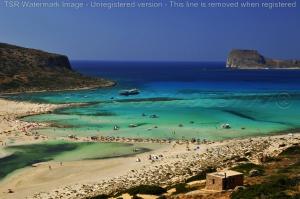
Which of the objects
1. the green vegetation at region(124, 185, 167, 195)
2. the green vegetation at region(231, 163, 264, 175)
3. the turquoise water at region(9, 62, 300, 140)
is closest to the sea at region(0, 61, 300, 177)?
the turquoise water at region(9, 62, 300, 140)

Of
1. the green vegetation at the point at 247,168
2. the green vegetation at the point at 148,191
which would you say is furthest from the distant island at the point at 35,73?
the green vegetation at the point at 148,191

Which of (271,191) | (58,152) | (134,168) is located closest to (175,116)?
(58,152)

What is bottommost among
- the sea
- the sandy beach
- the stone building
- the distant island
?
the sandy beach

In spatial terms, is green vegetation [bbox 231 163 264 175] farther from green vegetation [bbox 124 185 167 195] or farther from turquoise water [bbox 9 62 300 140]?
turquoise water [bbox 9 62 300 140]

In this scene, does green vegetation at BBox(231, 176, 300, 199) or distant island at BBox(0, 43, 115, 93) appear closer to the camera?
green vegetation at BBox(231, 176, 300, 199)

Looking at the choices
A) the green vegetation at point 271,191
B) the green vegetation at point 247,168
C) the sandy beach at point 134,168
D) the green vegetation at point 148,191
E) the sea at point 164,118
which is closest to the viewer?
the green vegetation at point 271,191

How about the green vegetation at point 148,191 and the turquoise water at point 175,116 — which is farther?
the turquoise water at point 175,116

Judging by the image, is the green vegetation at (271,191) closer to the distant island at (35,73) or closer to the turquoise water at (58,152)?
the turquoise water at (58,152)
